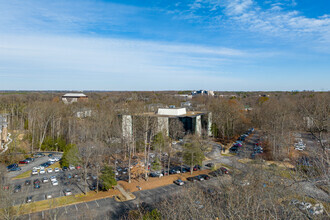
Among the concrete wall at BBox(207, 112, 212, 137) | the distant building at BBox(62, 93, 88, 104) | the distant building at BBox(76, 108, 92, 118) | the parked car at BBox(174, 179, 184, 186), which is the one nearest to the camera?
the parked car at BBox(174, 179, 184, 186)

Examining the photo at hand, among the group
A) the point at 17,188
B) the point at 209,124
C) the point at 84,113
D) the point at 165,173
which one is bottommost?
the point at 165,173

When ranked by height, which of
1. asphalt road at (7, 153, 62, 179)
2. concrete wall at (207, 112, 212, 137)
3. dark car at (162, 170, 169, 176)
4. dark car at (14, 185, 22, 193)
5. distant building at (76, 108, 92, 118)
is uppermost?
distant building at (76, 108, 92, 118)

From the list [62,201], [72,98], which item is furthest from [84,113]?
[72,98]

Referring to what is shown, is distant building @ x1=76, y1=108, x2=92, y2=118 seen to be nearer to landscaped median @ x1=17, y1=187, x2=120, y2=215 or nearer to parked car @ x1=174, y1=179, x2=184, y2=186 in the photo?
landscaped median @ x1=17, y1=187, x2=120, y2=215

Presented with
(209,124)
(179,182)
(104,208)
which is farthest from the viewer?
(209,124)

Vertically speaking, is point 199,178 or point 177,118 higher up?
point 177,118

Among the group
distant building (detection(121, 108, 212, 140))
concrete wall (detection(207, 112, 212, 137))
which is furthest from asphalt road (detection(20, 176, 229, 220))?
concrete wall (detection(207, 112, 212, 137))

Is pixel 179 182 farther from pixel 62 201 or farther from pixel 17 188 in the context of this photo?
pixel 17 188

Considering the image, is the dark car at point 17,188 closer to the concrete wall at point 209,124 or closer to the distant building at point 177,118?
the distant building at point 177,118

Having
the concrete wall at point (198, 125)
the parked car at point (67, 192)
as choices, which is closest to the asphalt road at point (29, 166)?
the parked car at point (67, 192)

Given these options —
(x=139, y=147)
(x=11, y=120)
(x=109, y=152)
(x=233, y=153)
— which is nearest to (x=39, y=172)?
(x=109, y=152)
